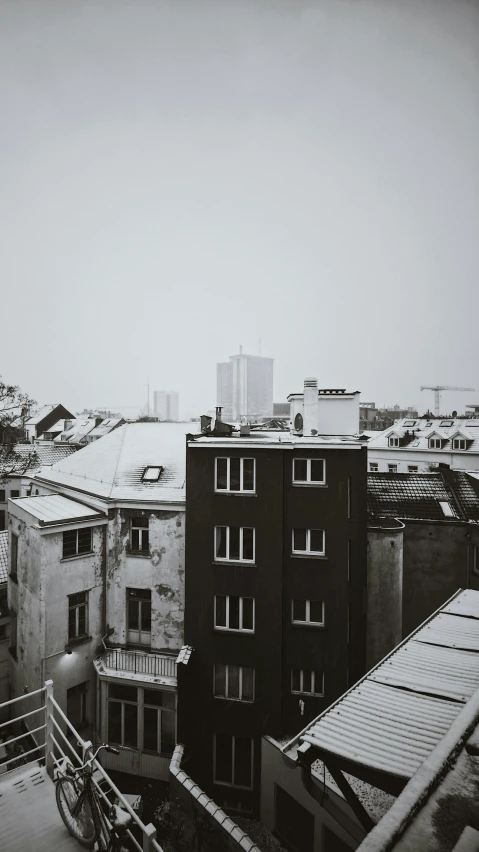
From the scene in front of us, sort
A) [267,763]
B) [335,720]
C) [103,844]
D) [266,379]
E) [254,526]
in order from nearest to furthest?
[103,844] → [335,720] → [267,763] → [254,526] → [266,379]

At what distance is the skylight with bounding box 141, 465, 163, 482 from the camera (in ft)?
52.2

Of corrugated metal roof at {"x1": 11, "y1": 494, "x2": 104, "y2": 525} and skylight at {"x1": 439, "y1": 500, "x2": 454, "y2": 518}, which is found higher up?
corrugated metal roof at {"x1": 11, "y1": 494, "x2": 104, "y2": 525}

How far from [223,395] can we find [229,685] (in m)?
41.2

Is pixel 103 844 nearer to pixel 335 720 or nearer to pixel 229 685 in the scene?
pixel 335 720

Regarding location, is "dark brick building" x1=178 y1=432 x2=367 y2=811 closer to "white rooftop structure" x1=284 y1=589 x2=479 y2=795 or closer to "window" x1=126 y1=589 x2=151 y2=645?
"window" x1=126 y1=589 x2=151 y2=645

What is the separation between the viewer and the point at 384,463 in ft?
129

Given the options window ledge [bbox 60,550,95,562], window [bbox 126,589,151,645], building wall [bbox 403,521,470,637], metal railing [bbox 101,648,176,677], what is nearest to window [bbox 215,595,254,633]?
metal railing [bbox 101,648,176,677]

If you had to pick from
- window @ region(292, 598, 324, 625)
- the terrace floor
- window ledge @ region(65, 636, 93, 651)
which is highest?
the terrace floor

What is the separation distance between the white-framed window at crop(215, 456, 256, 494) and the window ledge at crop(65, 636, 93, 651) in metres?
6.82

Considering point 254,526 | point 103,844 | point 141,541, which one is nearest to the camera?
point 103,844

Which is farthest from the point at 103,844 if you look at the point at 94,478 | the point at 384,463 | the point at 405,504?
the point at 384,463

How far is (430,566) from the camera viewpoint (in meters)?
16.3

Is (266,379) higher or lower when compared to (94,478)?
higher

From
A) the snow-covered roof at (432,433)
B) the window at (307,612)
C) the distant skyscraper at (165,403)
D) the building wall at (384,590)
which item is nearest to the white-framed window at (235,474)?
the window at (307,612)
